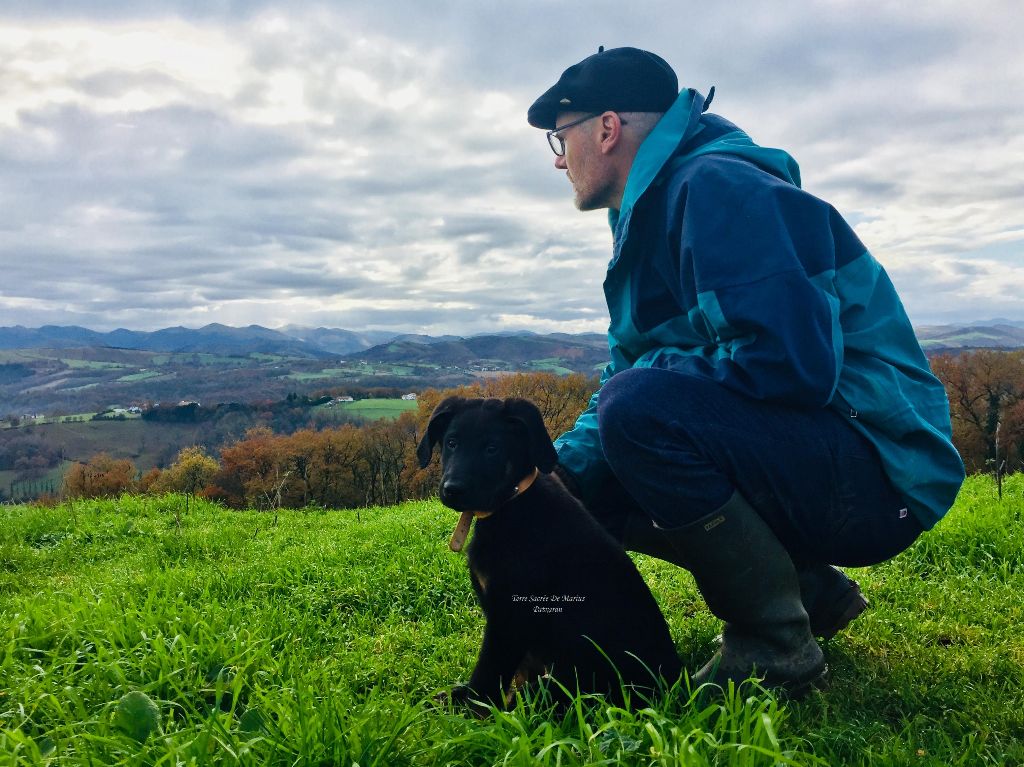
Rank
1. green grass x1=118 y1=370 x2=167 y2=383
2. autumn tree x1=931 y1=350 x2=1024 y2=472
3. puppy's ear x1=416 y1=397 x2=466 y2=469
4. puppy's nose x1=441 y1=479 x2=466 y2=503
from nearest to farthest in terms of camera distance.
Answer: puppy's nose x1=441 y1=479 x2=466 y2=503 → puppy's ear x1=416 y1=397 x2=466 y2=469 → autumn tree x1=931 y1=350 x2=1024 y2=472 → green grass x1=118 y1=370 x2=167 y2=383

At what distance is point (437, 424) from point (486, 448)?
1.15 ft

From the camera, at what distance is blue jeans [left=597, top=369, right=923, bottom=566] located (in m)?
2.60

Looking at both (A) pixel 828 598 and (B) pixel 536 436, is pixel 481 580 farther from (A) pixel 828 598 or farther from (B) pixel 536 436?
(A) pixel 828 598

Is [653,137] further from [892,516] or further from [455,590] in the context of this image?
[455,590]

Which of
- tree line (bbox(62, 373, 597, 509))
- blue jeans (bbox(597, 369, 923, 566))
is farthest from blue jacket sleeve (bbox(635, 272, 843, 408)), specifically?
tree line (bbox(62, 373, 597, 509))

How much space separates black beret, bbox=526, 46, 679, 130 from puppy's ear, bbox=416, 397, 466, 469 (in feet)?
4.94

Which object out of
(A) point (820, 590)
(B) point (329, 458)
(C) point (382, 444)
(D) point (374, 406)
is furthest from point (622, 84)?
(D) point (374, 406)

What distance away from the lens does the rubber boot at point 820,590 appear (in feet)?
10.3

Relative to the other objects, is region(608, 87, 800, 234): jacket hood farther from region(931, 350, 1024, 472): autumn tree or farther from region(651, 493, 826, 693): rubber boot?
region(931, 350, 1024, 472): autumn tree

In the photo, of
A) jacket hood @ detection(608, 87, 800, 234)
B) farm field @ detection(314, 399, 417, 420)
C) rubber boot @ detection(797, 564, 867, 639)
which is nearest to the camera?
jacket hood @ detection(608, 87, 800, 234)

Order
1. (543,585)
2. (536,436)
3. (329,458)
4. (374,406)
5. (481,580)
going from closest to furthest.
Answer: (543,585) < (481,580) < (536,436) < (329,458) < (374,406)

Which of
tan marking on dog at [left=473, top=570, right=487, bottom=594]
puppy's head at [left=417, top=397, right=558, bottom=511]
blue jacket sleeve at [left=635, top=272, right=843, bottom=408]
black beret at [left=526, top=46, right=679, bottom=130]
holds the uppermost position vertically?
black beret at [left=526, top=46, right=679, bottom=130]

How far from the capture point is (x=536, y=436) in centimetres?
302

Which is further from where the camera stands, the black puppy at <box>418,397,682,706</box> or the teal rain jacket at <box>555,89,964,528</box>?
the black puppy at <box>418,397,682,706</box>
